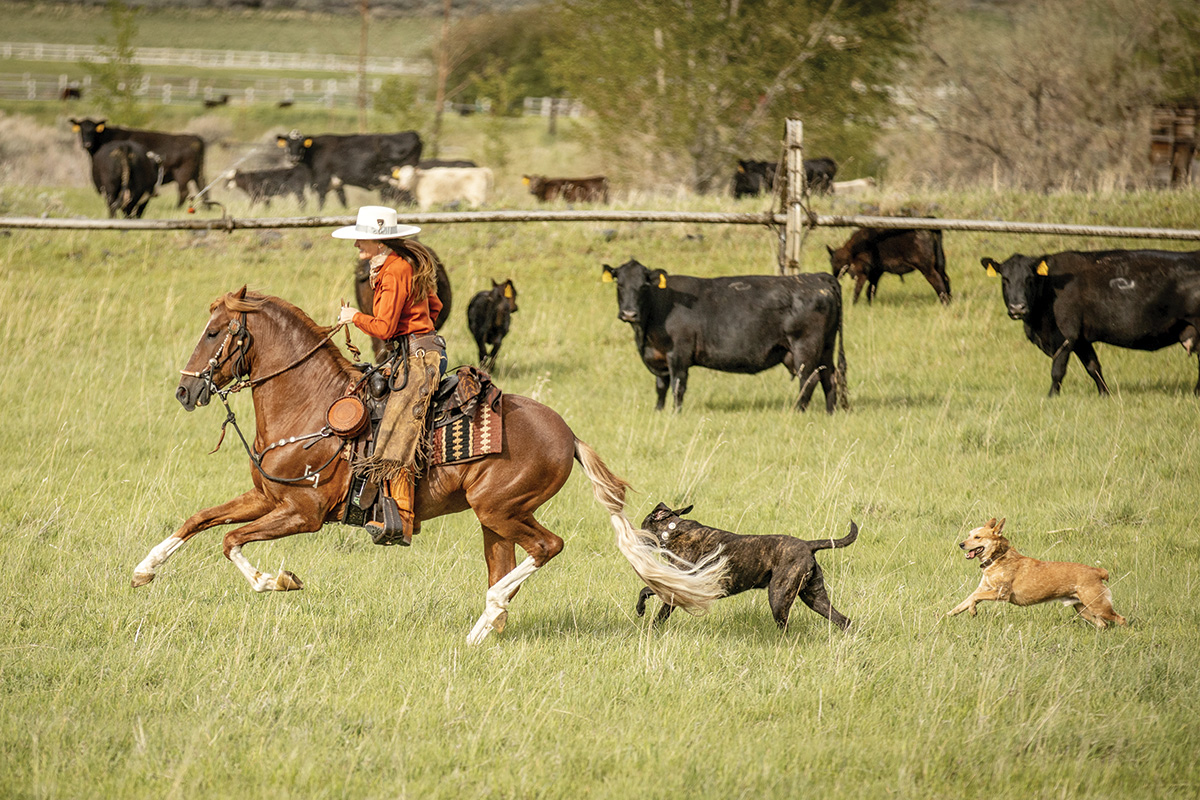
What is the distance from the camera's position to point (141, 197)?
22.7 metres

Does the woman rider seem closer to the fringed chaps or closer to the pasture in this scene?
the fringed chaps

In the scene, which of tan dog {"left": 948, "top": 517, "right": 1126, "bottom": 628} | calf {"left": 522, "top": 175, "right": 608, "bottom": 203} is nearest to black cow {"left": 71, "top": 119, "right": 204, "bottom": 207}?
calf {"left": 522, "top": 175, "right": 608, "bottom": 203}

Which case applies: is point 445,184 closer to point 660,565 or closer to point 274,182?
point 274,182

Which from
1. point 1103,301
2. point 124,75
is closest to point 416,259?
point 1103,301

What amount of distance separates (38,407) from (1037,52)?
28.0 metres

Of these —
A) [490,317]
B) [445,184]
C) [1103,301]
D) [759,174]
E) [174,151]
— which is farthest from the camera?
[174,151]

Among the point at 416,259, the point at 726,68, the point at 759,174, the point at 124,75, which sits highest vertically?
the point at 124,75

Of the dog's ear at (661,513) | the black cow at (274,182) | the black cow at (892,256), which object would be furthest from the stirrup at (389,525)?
the black cow at (274,182)

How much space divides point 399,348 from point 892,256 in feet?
36.0

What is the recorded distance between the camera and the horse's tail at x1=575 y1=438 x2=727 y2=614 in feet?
17.7

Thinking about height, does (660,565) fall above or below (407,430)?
below

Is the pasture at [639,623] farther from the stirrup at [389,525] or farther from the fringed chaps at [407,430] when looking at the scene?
the fringed chaps at [407,430]

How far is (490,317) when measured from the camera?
12641 mm

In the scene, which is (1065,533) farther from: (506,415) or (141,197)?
(141,197)
